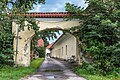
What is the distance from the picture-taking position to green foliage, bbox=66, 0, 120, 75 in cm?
1359

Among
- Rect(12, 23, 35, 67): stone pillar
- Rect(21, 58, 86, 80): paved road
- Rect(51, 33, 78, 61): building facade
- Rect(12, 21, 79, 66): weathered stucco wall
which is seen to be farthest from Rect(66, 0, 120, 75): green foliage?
Rect(51, 33, 78, 61): building facade

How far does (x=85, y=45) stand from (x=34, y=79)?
14.7 feet

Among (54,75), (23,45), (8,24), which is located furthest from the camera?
(23,45)

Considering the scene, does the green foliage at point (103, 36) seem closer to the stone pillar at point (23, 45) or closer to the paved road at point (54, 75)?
the paved road at point (54, 75)

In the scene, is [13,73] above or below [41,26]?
below

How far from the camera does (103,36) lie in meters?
14.0

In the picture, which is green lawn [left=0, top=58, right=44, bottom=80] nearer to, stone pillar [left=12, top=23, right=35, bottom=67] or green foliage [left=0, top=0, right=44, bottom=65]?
green foliage [left=0, top=0, right=44, bottom=65]

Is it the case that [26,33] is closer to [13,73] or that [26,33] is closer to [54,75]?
[13,73]

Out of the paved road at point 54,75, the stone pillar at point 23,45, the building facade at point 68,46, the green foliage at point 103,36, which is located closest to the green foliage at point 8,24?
the stone pillar at point 23,45

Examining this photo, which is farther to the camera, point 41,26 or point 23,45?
point 23,45

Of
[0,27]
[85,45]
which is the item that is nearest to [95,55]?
[85,45]

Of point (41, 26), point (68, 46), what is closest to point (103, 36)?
point (41, 26)

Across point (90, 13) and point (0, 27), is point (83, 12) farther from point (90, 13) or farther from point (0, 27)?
point (0, 27)

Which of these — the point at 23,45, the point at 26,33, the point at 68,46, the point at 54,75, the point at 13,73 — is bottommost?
the point at 54,75
